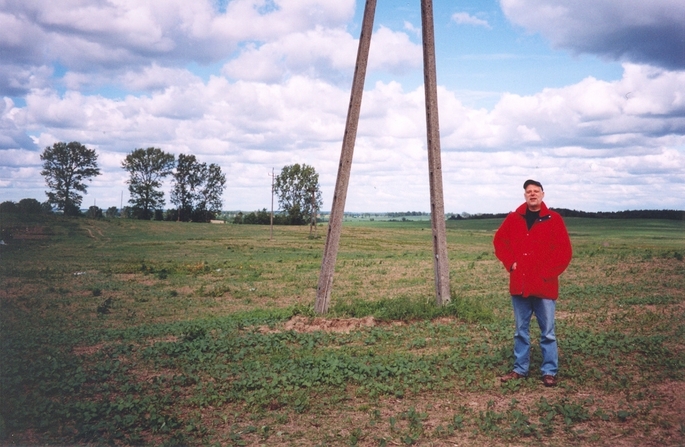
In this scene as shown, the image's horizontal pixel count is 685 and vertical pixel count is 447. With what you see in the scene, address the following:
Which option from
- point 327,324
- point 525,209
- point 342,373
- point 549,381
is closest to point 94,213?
point 327,324

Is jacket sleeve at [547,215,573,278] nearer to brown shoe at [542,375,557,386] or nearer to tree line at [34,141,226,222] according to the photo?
brown shoe at [542,375,557,386]

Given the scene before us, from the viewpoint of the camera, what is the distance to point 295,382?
689 centimetres

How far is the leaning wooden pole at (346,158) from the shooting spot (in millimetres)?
11141

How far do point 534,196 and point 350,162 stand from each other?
529 centimetres

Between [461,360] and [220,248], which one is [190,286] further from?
[220,248]

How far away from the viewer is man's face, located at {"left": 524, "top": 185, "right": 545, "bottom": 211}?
668 cm

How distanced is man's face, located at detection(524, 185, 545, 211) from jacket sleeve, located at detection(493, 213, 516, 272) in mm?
450

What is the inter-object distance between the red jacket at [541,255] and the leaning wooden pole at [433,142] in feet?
15.5

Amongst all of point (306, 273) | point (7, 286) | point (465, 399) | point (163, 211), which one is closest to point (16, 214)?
point (7, 286)

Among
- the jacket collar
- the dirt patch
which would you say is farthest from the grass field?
the jacket collar

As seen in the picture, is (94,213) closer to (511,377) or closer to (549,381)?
(511,377)

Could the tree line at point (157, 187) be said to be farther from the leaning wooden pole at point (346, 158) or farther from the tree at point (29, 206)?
the leaning wooden pole at point (346, 158)

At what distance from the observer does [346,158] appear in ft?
36.9

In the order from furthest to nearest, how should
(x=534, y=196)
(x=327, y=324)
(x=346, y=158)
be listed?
(x=346, y=158)
(x=327, y=324)
(x=534, y=196)
